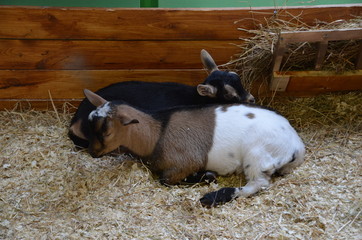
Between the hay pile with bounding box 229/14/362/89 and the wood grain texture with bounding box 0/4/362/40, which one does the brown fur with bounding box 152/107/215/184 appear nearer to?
the hay pile with bounding box 229/14/362/89

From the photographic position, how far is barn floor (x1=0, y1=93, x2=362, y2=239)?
3322 millimetres

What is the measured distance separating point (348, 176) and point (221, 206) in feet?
3.86

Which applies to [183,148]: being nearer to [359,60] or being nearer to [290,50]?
[290,50]

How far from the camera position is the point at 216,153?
13.3 ft

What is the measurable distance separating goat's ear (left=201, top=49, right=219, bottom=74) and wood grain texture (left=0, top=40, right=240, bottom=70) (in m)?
0.22

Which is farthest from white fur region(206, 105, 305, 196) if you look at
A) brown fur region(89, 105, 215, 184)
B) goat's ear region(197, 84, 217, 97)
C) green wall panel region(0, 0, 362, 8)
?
green wall panel region(0, 0, 362, 8)

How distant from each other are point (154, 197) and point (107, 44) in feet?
5.88

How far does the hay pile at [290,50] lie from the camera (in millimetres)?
4387

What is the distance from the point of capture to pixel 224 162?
13.3 feet

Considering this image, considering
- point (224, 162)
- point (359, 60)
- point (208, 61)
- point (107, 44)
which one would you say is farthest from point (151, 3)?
point (359, 60)

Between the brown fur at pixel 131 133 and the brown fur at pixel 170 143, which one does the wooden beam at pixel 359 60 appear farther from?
the brown fur at pixel 131 133

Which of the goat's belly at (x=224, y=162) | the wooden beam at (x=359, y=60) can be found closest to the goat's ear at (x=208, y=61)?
the goat's belly at (x=224, y=162)

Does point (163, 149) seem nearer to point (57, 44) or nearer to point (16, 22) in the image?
point (57, 44)

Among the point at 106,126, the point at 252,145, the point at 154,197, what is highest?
the point at 106,126
